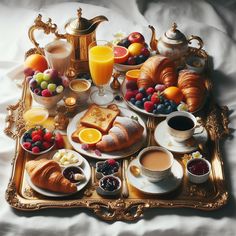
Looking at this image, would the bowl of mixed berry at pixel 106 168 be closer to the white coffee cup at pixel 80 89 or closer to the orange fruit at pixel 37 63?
the white coffee cup at pixel 80 89

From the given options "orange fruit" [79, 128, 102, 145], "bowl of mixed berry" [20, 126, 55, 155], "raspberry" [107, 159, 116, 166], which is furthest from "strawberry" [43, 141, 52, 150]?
"raspberry" [107, 159, 116, 166]

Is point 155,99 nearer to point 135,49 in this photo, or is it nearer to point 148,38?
point 135,49

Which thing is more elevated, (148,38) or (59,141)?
(59,141)

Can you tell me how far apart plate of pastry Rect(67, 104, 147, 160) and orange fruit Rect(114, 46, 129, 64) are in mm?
305

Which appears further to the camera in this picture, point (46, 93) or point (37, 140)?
point (46, 93)

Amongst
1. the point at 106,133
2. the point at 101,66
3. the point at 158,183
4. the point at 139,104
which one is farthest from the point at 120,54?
the point at 158,183

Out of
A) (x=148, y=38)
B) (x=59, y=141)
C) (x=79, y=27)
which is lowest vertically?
(x=148, y=38)

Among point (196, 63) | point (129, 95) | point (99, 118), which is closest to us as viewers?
→ point (99, 118)

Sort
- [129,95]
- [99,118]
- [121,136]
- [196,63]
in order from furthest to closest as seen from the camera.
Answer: [196,63]
[129,95]
[99,118]
[121,136]

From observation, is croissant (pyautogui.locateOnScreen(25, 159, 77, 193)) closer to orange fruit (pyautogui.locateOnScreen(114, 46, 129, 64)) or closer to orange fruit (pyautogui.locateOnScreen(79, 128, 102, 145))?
orange fruit (pyautogui.locateOnScreen(79, 128, 102, 145))

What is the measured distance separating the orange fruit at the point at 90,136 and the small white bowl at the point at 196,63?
1.83 feet

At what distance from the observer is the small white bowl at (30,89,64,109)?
71.2 inches

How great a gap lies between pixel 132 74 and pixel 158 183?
0.57 metres

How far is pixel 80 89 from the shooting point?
1.88m
